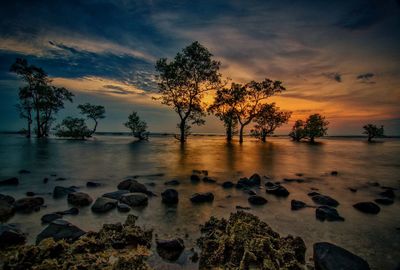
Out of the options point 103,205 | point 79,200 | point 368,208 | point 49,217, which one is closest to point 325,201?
point 368,208

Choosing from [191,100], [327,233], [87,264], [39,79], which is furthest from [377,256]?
[39,79]

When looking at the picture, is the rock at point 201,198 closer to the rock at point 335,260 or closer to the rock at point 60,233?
the rock at point 60,233

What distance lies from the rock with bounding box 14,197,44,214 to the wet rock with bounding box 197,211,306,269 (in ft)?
16.0

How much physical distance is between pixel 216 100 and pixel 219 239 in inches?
1890

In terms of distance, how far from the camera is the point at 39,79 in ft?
155

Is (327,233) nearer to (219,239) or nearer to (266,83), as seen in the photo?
(219,239)

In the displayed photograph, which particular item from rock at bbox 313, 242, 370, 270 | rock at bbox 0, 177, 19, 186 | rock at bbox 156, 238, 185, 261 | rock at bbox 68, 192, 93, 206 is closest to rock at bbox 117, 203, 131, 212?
rock at bbox 68, 192, 93, 206

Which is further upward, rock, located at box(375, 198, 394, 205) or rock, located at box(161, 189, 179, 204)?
rock, located at box(161, 189, 179, 204)

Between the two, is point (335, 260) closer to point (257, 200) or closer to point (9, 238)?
point (257, 200)

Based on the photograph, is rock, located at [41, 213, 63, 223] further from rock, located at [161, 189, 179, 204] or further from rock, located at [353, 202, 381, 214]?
rock, located at [353, 202, 381, 214]

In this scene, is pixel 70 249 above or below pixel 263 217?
above

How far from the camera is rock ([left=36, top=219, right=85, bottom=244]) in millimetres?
4086

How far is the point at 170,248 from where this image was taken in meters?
3.96

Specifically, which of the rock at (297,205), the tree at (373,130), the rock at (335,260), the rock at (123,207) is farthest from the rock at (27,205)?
the tree at (373,130)
